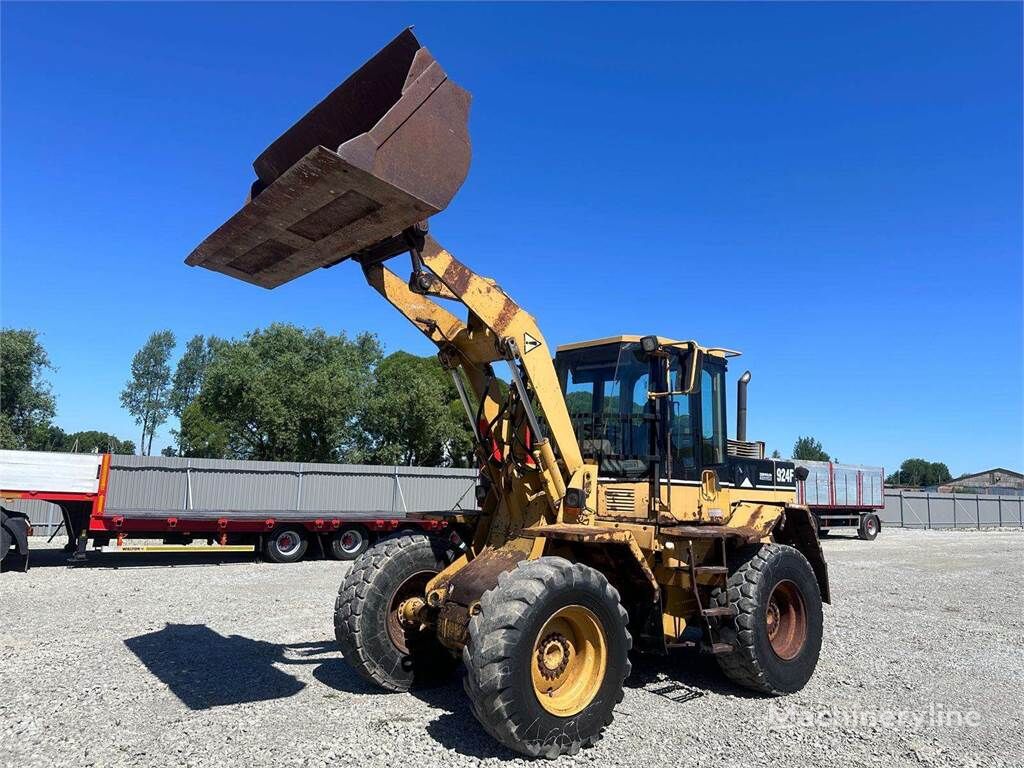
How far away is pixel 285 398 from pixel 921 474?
137 m

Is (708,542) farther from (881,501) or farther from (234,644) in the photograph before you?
(881,501)

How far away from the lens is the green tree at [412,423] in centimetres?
3791

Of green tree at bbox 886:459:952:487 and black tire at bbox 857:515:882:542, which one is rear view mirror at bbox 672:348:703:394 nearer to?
black tire at bbox 857:515:882:542

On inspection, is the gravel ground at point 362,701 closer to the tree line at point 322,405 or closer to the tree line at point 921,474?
the tree line at point 322,405

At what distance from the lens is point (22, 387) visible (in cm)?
4216

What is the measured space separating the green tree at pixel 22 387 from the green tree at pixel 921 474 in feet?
447

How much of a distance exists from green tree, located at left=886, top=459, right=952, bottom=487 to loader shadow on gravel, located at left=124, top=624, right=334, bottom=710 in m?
148

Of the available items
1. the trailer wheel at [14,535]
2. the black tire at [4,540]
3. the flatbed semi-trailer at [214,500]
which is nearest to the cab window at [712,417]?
the flatbed semi-trailer at [214,500]

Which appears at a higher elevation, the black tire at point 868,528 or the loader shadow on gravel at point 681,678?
the black tire at point 868,528

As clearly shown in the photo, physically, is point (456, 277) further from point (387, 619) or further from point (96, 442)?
point (96, 442)

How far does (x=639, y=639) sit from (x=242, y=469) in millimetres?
14719

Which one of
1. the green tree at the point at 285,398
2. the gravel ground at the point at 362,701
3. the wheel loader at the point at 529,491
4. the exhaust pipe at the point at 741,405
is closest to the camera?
the wheel loader at the point at 529,491

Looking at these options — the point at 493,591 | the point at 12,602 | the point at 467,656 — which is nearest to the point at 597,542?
the point at 493,591

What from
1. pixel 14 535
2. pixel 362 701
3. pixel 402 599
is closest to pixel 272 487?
pixel 14 535
